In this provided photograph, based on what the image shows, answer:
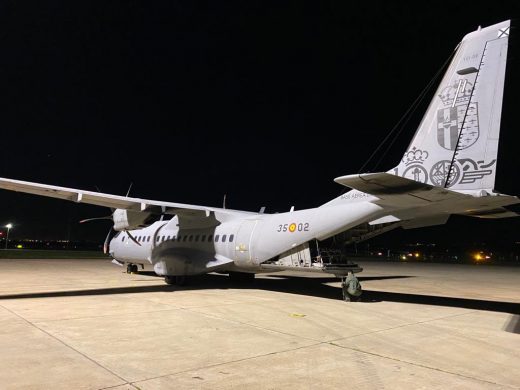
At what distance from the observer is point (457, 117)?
393 inches

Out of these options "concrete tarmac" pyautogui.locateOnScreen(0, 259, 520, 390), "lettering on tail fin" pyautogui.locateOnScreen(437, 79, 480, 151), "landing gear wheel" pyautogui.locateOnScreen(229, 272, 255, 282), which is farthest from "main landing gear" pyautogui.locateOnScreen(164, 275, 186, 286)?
"lettering on tail fin" pyautogui.locateOnScreen(437, 79, 480, 151)

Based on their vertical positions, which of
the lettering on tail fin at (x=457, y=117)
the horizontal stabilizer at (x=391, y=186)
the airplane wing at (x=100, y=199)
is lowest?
the airplane wing at (x=100, y=199)

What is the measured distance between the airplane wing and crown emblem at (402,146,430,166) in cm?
806

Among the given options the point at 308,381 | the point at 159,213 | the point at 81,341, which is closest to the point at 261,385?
the point at 308,381

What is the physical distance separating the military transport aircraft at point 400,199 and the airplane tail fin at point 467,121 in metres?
0.02

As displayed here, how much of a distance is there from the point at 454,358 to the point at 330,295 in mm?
7593

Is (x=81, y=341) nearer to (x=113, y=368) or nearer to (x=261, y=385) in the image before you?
(x=113, y=368)

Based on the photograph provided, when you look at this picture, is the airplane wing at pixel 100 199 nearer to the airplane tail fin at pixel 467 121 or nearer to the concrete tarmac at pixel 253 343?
the concrete tarmac at pixel 253 343

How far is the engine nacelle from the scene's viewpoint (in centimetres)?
1627

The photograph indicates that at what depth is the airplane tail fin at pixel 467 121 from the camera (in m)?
9.42

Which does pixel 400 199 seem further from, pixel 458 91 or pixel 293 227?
pixel 293 227

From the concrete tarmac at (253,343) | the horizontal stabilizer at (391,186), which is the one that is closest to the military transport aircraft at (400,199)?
the horizontal stabilizer at (391,186)

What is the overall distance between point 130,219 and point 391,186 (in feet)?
36.7

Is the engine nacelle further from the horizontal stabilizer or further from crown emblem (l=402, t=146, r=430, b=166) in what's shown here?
the horizontal stabilizer
